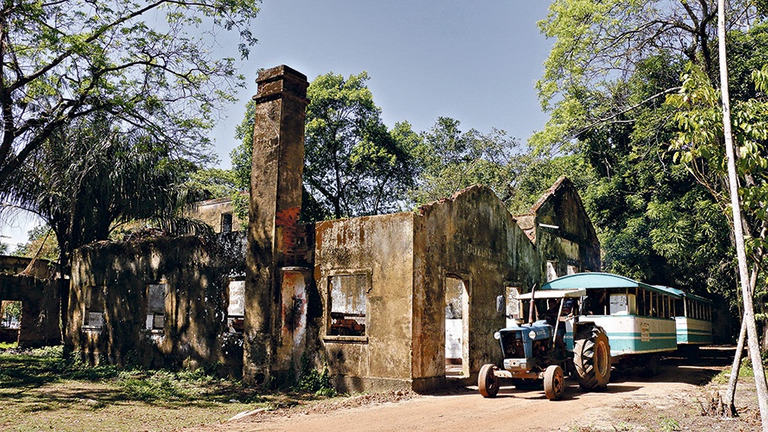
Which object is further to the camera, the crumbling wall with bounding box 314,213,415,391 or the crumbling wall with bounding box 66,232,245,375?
the crumbling wall with bounding box 66,232,245,375

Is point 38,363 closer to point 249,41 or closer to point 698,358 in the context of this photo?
point 249,41

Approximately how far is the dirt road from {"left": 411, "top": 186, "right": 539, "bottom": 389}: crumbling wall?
1.25 metres

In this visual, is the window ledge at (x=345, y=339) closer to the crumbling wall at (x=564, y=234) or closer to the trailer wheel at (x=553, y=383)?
the trailer wheel at (x=553, y=383)

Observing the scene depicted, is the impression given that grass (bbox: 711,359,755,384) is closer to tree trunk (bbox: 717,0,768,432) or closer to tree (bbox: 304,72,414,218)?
tree trunk (bbox: 717,0,768,432)

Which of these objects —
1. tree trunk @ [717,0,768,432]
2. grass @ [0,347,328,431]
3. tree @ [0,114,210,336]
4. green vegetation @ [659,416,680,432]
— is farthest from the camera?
tree @ [0,114,210,336]

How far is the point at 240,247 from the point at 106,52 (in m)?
5.79

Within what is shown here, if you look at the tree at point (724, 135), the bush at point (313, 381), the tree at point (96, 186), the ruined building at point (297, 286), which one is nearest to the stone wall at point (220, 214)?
the tree at point (96, 186)

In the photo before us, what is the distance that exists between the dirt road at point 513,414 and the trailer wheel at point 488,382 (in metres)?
0.21

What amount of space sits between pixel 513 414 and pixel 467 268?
212 inches

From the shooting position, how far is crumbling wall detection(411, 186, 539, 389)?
42.4 feet

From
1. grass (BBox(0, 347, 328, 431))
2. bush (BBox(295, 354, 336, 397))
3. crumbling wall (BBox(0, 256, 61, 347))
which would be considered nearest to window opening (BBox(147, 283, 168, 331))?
grass (BBox(0, 347, 328, 431))

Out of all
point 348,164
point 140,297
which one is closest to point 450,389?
point 140,297

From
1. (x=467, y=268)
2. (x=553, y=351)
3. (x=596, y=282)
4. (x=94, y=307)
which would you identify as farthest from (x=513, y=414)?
(x=94, y=307)

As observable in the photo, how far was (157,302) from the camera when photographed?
1755 centimetres
